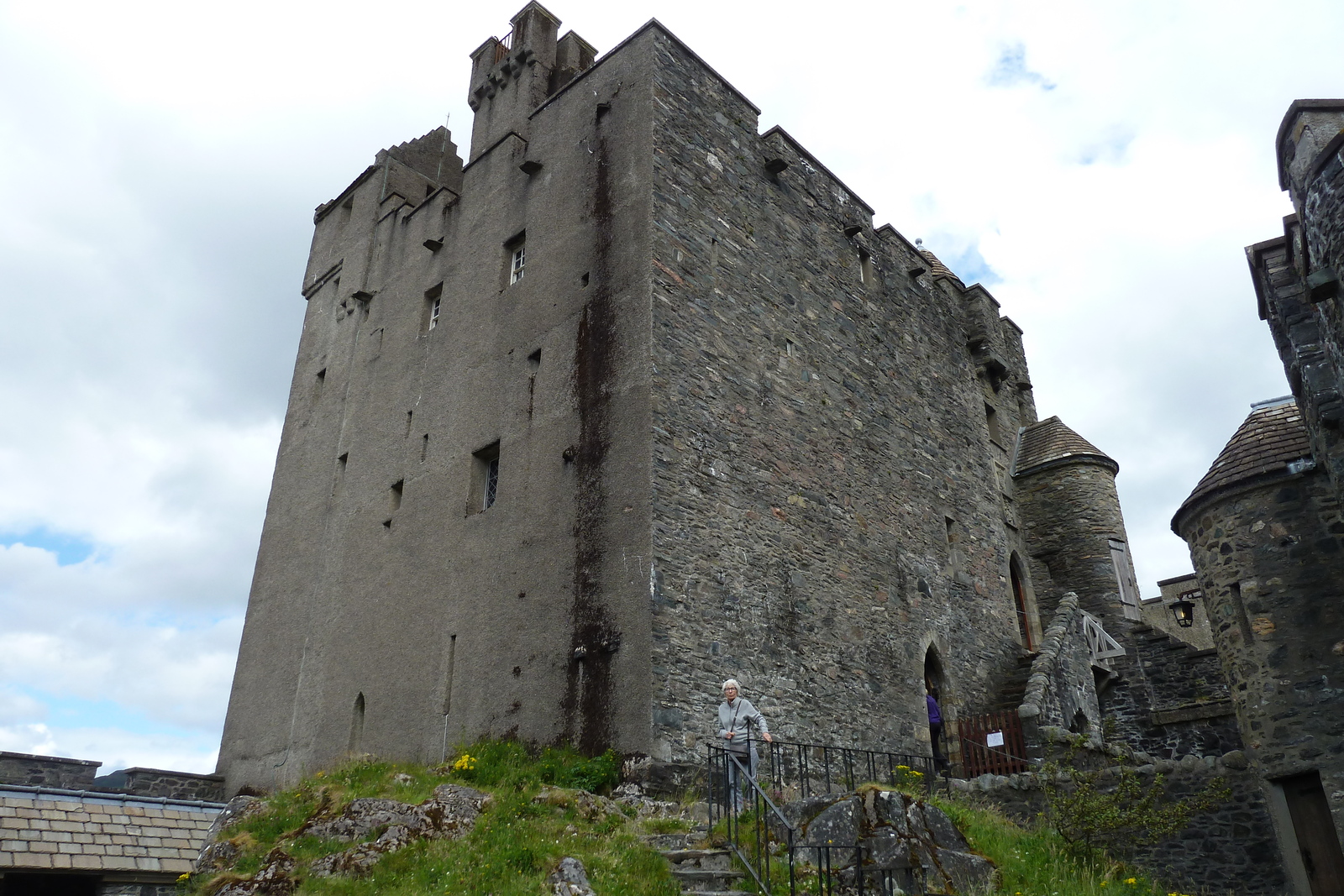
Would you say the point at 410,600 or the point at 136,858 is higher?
the point at 410,600

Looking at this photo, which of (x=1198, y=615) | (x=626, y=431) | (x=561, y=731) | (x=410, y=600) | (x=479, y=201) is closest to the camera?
(x=561, y=731)

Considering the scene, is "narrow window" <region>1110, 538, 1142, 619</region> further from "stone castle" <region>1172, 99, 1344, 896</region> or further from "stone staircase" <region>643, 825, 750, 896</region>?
"stone staircase" <region>643, 825, 750, 896</region>

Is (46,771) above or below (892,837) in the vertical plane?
above

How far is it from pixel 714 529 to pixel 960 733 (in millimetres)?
6504

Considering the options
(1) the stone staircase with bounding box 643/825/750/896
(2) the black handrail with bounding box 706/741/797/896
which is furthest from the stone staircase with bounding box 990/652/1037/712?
(1) the stone staircase with bounding box 643/825/750/896

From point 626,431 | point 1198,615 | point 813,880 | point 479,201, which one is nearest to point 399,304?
point 479,201

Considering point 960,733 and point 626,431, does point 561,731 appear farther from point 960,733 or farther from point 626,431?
point 960,733

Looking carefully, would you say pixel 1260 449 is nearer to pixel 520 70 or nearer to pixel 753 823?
pixel 753 823

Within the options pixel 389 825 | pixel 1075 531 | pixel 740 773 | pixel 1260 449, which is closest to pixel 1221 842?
pixel 1260 449

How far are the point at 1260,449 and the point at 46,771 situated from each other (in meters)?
18.2

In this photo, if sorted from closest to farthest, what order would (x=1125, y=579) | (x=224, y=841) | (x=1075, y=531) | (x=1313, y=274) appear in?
(x=1313, y=274) < (x=224, y=841) < (x=1125, y=579) < (x=1075, y=531)

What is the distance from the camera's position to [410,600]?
15609 millimetres

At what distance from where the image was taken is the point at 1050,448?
23156mm

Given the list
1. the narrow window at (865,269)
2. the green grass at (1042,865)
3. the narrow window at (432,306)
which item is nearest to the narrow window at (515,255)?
the narrow window at (432,306)
